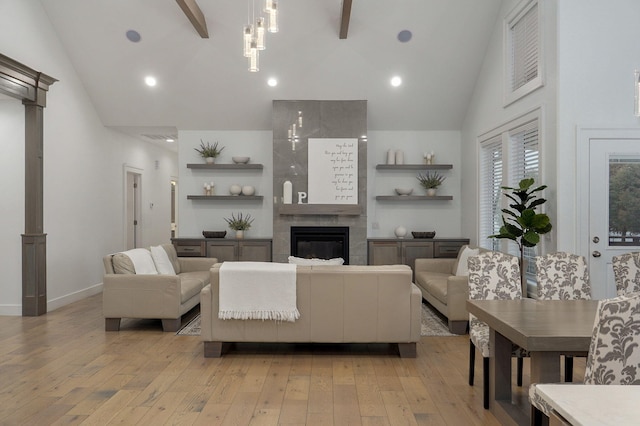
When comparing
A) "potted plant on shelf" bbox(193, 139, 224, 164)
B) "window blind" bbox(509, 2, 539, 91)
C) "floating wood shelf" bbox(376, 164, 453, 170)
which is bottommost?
"floating wood shelf" bbox(376, 164, 453, 170)

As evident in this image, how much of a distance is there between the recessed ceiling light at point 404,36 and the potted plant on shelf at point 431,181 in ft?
7.80

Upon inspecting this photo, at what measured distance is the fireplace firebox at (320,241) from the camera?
7.27 m

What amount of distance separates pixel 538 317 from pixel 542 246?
2.54 m

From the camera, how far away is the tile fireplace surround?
7.21 meters

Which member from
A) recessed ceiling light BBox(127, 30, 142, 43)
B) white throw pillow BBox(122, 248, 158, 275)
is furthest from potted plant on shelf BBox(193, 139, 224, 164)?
white throw pillow BBox(122, 248, 158, 275)

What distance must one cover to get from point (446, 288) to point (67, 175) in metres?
5.25

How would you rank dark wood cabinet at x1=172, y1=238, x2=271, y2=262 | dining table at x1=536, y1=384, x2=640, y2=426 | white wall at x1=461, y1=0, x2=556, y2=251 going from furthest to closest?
dark wood cabinet at x1=172, y1=238, x2=271, y2=262
white wall at x1=461, y1=0, x2=556, y2=251
dining table at x1=536, y1=384, x2=640, y2=426

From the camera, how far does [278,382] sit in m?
3.45

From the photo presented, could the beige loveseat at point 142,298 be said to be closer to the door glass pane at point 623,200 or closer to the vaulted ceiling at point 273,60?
the vaulted ceiling at point 273,60

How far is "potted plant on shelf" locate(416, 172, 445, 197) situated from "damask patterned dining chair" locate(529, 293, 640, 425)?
6.20 m

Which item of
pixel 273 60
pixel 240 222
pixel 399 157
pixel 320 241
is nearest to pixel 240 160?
pixel 240 222

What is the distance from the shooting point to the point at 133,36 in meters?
6.33

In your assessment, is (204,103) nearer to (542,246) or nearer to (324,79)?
(324,79)

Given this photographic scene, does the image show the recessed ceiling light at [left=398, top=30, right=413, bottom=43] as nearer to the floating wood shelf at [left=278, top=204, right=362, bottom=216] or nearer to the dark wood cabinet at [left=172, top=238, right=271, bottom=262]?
the floating wood shelf at [left=278, top=204, right=362, bottom=216]
